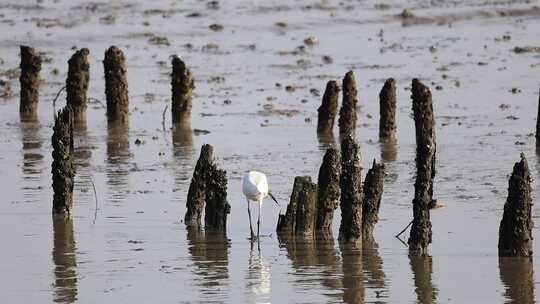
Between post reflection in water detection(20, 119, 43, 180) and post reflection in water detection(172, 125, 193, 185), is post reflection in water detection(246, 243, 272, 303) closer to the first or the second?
post reflection in water detection(172, 125, 193, 185)

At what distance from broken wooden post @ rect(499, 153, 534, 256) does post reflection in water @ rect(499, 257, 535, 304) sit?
0.11 meters

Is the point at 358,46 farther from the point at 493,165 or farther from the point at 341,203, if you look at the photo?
the point at 341,203

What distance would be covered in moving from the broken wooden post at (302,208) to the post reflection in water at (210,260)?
0.96m

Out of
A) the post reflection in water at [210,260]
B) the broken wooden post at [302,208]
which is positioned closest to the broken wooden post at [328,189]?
the broken wooden post at [302,208]

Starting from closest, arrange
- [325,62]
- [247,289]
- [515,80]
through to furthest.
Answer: [247,289], [515,80], [325,62]

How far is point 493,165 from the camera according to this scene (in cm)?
2391

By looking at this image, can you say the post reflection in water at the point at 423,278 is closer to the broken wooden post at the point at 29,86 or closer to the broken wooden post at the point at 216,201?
the broken wooden post at the point at 216,201

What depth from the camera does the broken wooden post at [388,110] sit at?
25.9 m

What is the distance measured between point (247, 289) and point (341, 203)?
2.17m

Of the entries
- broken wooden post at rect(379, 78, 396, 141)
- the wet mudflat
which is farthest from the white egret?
broken wooden post at rect(379, 78, 396, 141)

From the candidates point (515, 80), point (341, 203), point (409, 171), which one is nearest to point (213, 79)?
point (515, 80)

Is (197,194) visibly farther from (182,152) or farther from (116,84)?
(116,84)

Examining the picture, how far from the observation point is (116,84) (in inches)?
1119

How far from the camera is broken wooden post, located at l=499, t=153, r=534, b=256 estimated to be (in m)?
16.2
